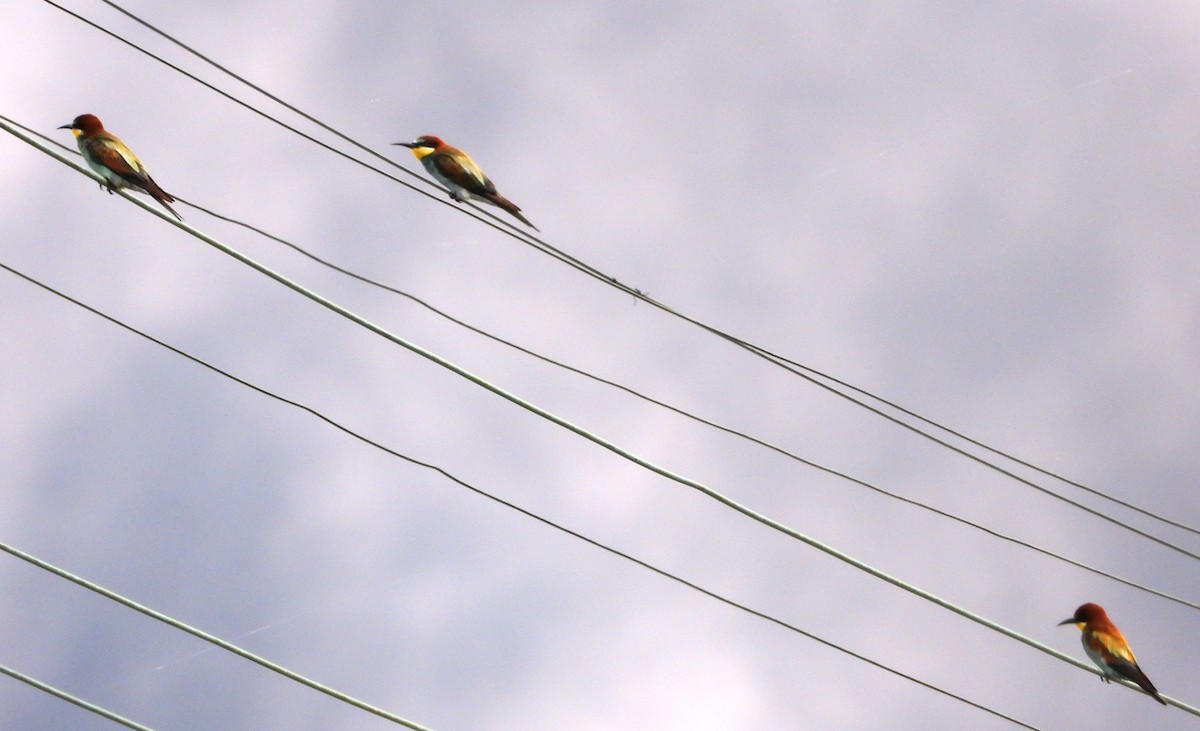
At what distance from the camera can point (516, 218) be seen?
13.4 meters

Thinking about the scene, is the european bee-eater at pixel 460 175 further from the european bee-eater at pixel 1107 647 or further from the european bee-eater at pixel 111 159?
the european bee-eater at pixel 1107 647

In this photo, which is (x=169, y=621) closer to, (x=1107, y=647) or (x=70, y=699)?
(x=70, y=699)

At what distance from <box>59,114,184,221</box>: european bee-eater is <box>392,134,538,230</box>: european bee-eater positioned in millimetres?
2913

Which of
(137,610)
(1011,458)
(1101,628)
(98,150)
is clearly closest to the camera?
(137,610)

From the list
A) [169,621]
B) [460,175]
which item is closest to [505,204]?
[460,175]

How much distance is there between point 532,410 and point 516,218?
15.2ft

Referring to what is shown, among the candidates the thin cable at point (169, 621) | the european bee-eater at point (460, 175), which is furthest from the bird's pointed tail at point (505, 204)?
the thin cable at point (169, 621)

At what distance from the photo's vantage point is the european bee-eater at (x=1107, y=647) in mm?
13703

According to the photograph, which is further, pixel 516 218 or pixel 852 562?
pixel 516 218

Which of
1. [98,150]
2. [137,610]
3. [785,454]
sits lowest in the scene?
[137,610]

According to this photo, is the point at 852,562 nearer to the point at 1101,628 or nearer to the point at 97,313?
the point at 97,313

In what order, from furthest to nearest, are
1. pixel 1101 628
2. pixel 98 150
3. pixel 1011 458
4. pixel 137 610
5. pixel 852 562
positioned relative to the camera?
pixel 1101 628
pixel 98 150
pixel 1011 458
pixel 852 562
pixel 137 610

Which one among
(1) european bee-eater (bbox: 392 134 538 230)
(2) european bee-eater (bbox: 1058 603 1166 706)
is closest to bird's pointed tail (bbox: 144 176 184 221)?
(1) european bee-eater (bbox: 392 134 538 230)

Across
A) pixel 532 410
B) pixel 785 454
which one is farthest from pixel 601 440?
pixel 785 454
